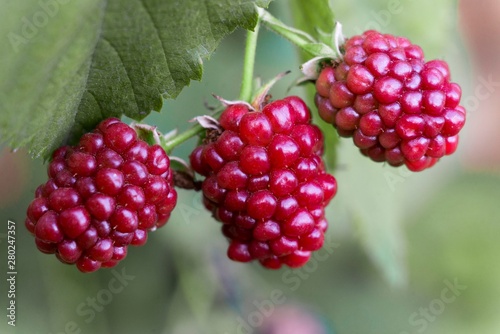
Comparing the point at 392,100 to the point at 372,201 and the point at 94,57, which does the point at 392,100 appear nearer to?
the point at 94,57

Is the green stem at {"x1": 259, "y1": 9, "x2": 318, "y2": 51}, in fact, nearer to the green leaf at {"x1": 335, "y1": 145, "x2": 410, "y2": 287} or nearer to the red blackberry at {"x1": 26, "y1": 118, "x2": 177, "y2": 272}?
the red blackberry at {"x1": 26, "y1": 118, "x2": 177, "y2": 272}

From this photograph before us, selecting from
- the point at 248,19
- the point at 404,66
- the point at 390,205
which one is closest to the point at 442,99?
A: the point at 404,66

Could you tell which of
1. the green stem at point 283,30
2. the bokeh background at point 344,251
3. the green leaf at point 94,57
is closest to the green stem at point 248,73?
the green stem at point 283,30

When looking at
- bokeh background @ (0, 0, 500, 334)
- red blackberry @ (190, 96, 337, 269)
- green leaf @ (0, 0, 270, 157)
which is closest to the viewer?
green leaf @ (0, 0, 270, 157)

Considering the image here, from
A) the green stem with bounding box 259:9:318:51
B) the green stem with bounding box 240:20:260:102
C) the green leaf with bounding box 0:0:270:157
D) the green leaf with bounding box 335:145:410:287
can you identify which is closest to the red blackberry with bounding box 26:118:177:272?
the green leaf with bounding box 0:0:270:157

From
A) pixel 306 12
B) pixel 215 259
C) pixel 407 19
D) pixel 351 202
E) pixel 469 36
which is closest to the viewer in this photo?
pixel 306 12

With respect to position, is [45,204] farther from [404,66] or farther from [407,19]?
[407,19]

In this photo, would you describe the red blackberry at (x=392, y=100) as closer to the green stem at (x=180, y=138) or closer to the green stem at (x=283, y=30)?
the green stem at (x=283, y=30)
